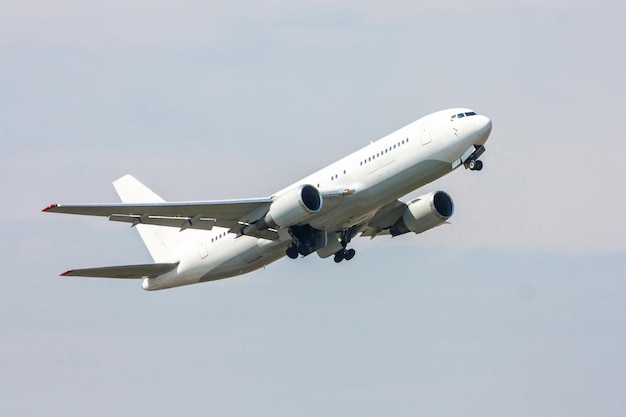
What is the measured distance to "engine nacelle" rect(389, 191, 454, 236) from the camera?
6050cm

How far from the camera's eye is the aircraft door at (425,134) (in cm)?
5347

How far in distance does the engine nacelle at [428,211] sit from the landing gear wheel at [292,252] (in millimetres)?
6202

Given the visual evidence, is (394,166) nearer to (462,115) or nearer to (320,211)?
(462,115)

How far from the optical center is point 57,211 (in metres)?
51.0

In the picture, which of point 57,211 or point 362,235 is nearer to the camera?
point 57,211

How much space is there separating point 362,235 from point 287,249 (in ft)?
22.3

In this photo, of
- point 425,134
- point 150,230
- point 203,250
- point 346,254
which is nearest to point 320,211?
point 425,134

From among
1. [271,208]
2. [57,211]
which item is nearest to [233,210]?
[271,208]

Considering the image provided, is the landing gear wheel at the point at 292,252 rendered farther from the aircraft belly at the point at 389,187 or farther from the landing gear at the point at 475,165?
the landing gear at the point at 475,165

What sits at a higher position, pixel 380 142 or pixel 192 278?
pixel 380 142

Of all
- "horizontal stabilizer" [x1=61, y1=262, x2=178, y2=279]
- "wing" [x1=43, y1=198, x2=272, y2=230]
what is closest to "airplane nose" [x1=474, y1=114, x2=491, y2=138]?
"wing" [x1=43, y1=198, x2=272, y2=230]

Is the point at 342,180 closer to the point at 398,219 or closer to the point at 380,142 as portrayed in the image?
the point at 380,142

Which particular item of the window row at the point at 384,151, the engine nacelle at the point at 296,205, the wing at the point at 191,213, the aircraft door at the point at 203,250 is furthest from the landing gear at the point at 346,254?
the window row at the point at 384,151

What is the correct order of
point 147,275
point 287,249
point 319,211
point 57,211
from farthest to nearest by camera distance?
point 147,275, point 287,249, point 319,211, point 57,211
